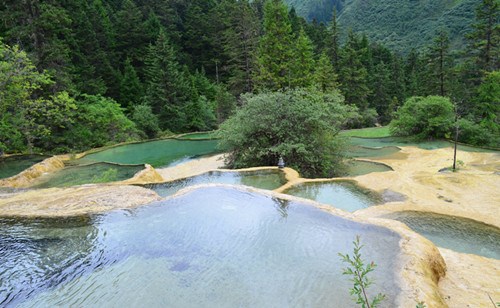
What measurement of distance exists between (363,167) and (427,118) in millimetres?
10509

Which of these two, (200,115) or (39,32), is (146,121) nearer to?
(200,115)

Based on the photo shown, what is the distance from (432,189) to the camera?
8766 mm

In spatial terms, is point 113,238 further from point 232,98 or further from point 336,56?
point 336,56

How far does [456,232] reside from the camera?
20.5 ft

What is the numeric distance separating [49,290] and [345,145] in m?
11.9

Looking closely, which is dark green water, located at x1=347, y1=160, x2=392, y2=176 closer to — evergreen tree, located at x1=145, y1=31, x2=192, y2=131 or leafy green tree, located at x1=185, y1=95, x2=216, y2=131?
leafy green tree, located at x1=185, y1=95, x2=216, y2=131

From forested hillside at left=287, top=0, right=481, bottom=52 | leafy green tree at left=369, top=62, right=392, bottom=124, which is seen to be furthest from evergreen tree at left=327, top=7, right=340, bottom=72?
forested hillside at left=287, top=0, right=481, bottom=52

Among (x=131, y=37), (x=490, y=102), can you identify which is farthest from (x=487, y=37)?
(x=131, y=37)

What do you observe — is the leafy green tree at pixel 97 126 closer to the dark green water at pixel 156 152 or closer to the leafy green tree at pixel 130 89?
the dark green water at pixel 156 152

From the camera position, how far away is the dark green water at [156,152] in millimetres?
15930

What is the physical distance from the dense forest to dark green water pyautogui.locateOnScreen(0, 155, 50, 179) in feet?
3.41

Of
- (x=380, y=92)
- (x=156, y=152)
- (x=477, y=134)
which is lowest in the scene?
(x=477, y=134)

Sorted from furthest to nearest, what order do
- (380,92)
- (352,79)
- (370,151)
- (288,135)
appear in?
(380,92) → (352,79) → (370,151) → (288,135)

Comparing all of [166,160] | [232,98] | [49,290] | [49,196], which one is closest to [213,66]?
[232,98]
